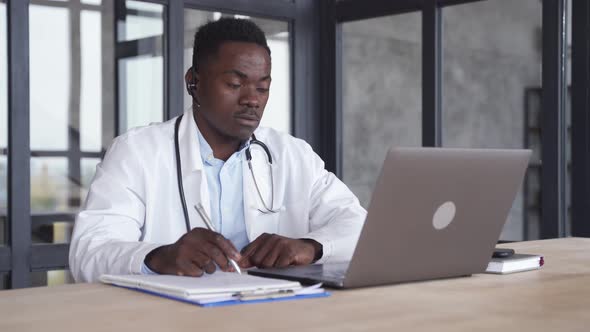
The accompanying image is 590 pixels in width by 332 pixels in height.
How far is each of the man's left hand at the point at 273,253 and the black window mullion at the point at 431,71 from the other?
100 inches

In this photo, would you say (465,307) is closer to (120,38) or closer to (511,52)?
(120,38)

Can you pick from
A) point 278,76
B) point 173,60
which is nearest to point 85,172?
point 173,60

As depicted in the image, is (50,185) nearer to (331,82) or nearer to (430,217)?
(331,82)

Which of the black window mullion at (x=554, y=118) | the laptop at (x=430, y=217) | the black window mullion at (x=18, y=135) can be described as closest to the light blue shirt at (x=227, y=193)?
the laptop at (x=430, y=217)

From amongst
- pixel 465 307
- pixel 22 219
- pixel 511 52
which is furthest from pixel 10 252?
pixel 511 52

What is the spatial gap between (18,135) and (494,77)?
318 centimetres

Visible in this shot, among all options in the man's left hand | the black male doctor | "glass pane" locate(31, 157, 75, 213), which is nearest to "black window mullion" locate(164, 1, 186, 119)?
"glass pane" locate(31, 157, 75, 213)

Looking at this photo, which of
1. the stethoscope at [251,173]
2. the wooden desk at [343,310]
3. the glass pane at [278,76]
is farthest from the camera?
the glass pane at [278,76]

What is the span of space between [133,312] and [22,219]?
2588mm

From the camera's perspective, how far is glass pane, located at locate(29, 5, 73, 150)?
3672 millimetres

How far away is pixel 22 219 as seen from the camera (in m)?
3.64

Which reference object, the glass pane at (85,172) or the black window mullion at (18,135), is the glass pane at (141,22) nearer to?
the black window mullion at (18,135)

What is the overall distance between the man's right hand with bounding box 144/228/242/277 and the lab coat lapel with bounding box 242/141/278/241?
0.61 meters

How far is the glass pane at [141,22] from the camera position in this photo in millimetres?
3953
